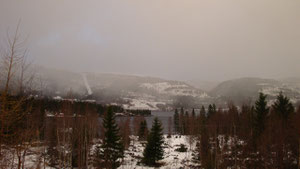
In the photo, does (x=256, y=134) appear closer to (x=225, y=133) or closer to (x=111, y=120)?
(x=225, y=133)

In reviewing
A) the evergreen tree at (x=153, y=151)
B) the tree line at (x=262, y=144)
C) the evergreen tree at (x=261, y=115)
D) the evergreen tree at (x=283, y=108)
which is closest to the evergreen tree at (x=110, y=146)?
the evergreen tree at (x=153, y=151)

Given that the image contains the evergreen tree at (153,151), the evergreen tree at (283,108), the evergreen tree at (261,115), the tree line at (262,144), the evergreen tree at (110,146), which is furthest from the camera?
the evergreen tree at (283,108)

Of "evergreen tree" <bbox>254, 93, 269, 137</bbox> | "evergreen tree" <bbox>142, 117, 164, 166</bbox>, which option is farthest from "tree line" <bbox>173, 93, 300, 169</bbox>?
"evergreen tree" <bbox>142, 117, 164, 166</bbox>

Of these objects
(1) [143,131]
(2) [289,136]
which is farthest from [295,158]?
(1) [143,131]

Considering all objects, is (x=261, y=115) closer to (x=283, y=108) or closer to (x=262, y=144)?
(x=283, y=108)

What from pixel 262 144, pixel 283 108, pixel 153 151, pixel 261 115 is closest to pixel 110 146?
pixel 153 151

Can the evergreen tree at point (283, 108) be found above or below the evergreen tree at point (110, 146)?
above

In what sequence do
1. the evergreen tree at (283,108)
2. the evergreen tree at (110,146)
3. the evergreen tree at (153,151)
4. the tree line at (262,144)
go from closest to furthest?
the tree line at (262,144) → the evergreen tree at (110,146) → the evergreen tree at (153,151) → the evergreen tree at (283,108)

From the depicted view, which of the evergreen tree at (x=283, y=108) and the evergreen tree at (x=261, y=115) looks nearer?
the evergreen tree at (x=261, y=115)

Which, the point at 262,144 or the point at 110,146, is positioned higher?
the point at 110,146

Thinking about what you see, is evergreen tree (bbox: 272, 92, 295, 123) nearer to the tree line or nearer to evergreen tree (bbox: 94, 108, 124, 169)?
the tree line

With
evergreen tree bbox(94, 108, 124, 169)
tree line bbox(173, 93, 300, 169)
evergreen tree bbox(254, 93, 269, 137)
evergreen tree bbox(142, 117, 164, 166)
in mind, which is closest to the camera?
tree line bbox(173, 93, 300, 169)

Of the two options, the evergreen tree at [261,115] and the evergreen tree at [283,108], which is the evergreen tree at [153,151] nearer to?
the evergreen tree at [261,115]

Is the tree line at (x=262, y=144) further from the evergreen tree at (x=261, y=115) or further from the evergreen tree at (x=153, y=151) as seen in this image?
the evergreen tree at (x=153, y=151)
